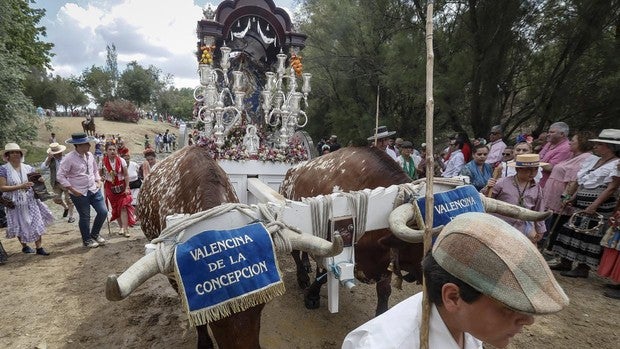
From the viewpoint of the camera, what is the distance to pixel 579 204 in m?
4.67

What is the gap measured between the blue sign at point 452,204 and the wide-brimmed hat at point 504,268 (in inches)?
62.7

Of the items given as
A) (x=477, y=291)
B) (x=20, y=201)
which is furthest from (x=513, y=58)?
(x=20, y=201)

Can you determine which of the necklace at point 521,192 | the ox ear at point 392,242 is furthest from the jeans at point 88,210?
the necklace at point 521,192

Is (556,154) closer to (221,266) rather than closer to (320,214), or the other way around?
(320,214)

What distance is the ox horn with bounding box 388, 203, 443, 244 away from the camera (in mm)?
2312

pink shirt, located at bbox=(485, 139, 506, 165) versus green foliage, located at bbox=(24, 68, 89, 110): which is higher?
green foliage, located at bbox=(24, 68, 89, 110)

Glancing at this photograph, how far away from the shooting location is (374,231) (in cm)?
321

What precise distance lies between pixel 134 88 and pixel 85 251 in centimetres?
5156

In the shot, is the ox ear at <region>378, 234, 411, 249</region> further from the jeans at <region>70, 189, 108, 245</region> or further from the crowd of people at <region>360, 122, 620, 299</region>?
the jeans at <region>70, 189, 108, 245</region>

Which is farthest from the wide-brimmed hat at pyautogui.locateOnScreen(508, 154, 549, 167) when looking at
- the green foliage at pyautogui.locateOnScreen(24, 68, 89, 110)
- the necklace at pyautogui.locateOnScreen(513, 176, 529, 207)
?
the green foliage at pyautogui.locateOnScreen(24, 68, 89, 110)

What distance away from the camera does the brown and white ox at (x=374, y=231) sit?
2850 mm

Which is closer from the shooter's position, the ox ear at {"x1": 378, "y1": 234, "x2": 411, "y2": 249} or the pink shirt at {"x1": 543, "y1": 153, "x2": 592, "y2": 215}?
the ox ear at {"x1": 378, "y1": 234, "x2": 411, "y2": 249}

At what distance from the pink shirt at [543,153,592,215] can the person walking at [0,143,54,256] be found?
776 centimetres

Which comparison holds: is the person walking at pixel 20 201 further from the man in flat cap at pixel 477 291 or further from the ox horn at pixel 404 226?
the man in flat cap at pixel 477 291
